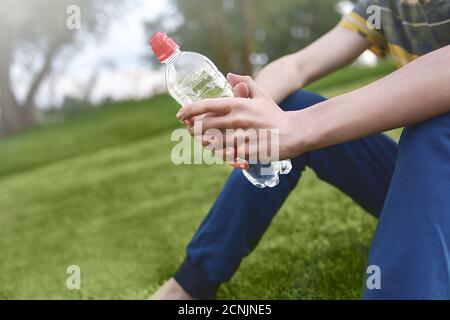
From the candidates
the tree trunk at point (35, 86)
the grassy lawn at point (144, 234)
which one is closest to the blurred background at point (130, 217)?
the grassy lawn at point (144, 234)

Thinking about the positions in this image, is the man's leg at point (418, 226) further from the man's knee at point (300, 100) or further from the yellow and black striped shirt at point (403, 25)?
the man's knee at point (300, 100)

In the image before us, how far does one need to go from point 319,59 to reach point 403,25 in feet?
0.83

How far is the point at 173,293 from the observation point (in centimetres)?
147

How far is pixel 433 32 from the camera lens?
Result: 1.14m

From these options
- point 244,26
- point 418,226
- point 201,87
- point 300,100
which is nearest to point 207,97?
point 201,87

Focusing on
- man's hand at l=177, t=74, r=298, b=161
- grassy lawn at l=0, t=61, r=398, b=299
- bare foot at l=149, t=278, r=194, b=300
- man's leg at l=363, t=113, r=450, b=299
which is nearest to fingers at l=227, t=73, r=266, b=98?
man's hand at l=177, t=74, r=298, b=161

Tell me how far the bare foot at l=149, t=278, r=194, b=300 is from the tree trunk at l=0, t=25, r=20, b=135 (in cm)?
1042

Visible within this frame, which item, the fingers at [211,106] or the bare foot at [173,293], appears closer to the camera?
the fingers at [211,106]

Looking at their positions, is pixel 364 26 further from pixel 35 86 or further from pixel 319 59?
pixel 35 86

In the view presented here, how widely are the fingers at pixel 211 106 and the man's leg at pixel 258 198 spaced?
426mm

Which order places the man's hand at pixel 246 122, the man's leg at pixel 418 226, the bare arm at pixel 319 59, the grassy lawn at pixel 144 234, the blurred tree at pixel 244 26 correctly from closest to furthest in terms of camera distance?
the man's leg at pixel 418 226 < the man's hand at pixel 246 122 < the bare arm at pixel 319 59 < the grassy lawn at pixel 144 234 < the blurred tree at pixel 244 26

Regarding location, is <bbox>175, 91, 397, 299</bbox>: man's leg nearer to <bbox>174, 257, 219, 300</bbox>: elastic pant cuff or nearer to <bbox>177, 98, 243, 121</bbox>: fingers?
<bbox>174, 257, 219, 300</bbox>: elastic pant cuff

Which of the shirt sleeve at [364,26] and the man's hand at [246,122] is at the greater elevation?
the shirt sleeve at [364,26]

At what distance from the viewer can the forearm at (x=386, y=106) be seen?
2.85ft
